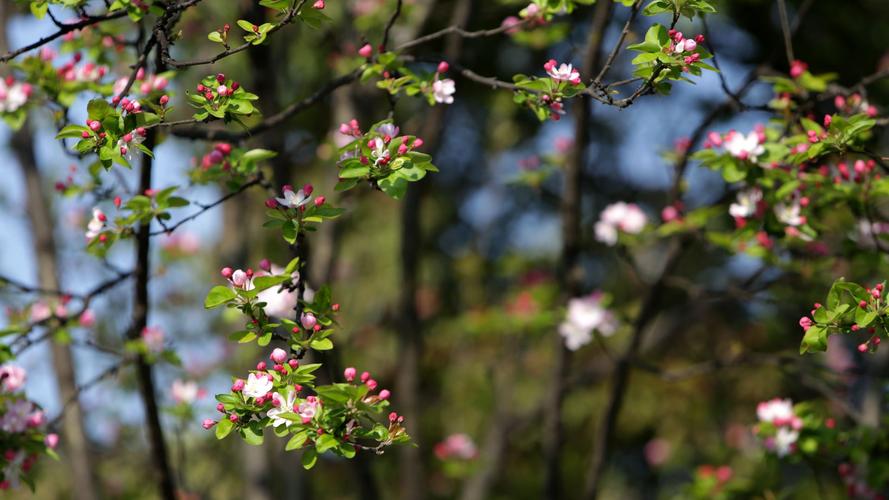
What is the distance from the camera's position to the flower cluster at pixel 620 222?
3492mm

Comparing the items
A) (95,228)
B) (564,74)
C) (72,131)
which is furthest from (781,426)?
(72,131)

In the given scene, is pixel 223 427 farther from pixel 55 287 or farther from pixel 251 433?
pixel 55 287

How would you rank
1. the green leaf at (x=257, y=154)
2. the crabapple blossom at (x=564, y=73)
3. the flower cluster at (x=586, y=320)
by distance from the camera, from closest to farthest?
1. the crabapple blossom at (x=564, y=73)
2. the green leaf at (x=257, y=154)
3. the flower cluster at (x=586, y=320)

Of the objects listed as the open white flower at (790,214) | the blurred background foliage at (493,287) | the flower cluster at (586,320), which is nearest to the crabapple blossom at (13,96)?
the blurred background foliage at (493,287)

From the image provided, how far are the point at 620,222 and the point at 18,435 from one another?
7.30 ft

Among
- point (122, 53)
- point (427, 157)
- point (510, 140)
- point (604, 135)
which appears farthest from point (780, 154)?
point (604, 135)

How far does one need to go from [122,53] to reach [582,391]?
17.9ft

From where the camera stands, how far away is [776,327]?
14.1ft

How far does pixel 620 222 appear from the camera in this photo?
3539mm

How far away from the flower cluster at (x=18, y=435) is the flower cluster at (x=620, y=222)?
211 centimetres

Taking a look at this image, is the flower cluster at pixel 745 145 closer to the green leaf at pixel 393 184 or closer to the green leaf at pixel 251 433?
the green leaf at pixel 393 184

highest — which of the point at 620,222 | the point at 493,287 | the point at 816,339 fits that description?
the point at 816,339

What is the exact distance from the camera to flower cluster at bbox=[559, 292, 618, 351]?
12.2 feet

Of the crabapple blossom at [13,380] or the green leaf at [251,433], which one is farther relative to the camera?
the crabapple blossom at [13,380]
